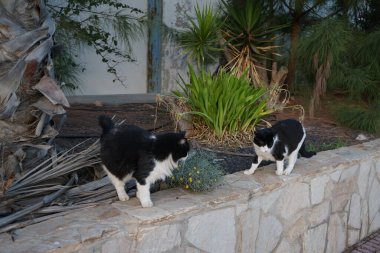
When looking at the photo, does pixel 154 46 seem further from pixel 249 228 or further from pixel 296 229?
pixel 249 228

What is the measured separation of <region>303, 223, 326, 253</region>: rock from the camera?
3887 millimetres

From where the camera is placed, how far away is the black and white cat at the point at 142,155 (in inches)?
107

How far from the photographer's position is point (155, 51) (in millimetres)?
7285

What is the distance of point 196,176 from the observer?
3090mm

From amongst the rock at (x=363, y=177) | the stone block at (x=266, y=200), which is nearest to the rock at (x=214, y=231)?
the stone block at (x=266, y=200)

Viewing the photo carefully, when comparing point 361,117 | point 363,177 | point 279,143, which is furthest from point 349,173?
point 361,117

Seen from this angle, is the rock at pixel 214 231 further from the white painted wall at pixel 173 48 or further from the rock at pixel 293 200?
the white painted wall at pixel 173 48

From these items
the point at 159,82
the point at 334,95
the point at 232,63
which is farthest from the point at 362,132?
the point at 159,82

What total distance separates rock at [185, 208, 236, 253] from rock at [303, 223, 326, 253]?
0.93 m

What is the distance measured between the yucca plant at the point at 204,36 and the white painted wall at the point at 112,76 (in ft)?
3.74

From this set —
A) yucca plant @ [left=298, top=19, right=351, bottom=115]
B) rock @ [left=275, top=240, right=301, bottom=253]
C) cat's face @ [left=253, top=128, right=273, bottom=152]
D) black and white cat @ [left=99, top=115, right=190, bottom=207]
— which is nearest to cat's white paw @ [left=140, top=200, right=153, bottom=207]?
black and white cat @ [left=99, top=115, right=190, bottom=207]

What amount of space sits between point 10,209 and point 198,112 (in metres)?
2.30

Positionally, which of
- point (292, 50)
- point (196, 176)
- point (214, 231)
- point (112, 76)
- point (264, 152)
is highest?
point (292, 50)

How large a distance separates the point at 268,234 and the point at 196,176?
0.86 meters
